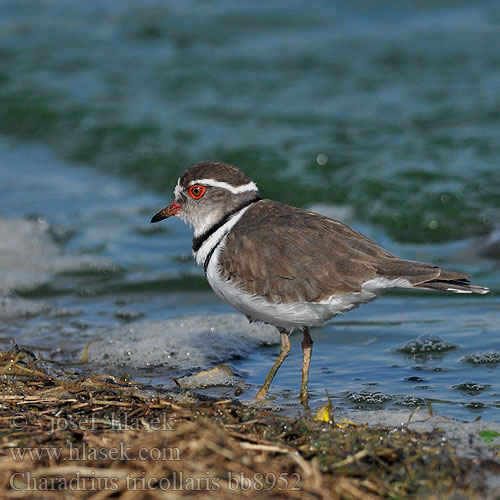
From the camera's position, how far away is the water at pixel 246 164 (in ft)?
21.1

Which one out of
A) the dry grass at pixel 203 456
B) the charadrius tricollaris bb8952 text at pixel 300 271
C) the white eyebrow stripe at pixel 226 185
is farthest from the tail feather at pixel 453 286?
the white eyebrow stripe at pixel 226 185

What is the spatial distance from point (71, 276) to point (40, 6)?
10919 millimetres

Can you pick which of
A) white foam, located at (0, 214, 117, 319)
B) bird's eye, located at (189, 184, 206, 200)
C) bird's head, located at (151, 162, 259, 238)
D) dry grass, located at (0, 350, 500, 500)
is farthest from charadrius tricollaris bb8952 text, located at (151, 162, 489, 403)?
white foam, located at (0, 214, 117, 319)

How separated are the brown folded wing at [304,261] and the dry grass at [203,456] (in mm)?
963

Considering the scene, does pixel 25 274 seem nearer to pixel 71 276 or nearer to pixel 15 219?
pixel 71 276

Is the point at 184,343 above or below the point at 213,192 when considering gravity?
below

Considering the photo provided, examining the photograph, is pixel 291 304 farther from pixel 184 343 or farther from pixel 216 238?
pixel 184 343

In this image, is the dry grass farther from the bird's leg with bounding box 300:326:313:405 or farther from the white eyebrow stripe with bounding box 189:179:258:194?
the white eyebrow stripe with bounding box 189:179:258:194

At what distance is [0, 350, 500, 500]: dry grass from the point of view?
3.50 m

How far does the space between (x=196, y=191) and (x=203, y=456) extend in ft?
9.06

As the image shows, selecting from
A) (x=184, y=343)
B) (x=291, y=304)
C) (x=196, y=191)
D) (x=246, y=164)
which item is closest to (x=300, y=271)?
(x=291, y=304)

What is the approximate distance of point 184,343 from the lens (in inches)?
261

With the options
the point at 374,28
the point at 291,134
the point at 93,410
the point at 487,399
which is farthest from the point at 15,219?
the point at 374,28

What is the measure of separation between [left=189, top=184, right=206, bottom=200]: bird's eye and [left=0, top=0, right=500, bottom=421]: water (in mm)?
1274
